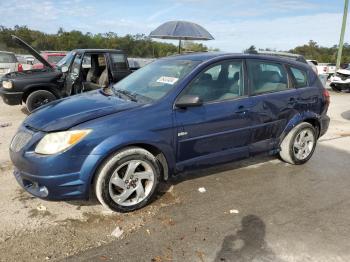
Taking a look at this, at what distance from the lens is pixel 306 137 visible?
5.62 m

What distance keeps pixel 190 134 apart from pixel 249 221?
113 cm

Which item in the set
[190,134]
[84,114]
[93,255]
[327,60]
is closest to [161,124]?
[190,134]

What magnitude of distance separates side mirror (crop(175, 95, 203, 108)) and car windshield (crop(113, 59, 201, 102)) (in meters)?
0.21

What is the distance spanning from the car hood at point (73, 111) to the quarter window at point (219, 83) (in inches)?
31.2

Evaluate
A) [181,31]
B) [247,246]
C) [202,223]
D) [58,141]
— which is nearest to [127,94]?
[58,141]

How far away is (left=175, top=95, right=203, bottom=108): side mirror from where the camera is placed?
400 cm

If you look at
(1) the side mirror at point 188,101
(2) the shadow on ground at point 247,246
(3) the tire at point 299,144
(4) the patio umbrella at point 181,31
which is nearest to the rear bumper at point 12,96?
(1) the side mirror at point 188,101

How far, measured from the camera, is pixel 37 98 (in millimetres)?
8719

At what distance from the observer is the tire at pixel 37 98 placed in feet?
28.3

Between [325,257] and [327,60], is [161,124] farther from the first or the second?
[327,60]

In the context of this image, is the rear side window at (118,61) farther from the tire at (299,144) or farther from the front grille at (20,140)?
the front grille at (20,140)

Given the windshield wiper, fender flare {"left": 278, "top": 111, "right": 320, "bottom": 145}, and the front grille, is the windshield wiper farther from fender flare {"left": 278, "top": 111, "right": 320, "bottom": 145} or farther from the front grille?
A: fender flare {"left": 278, "top": 111, "right": 320, "bottom": 145}

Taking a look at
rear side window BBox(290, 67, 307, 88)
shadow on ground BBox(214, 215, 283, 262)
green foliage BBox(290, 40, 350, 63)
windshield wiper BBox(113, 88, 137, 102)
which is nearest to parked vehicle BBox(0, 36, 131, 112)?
windshield wiper BBox(113, 88, 137, 102)

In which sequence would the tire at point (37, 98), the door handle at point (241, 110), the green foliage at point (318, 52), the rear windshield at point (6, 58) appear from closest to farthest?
the door handle at point (241, 110)
the tire at point (37, 98)
the rear windshield at point (6, 58)
the green foliage at point (318, 52)
